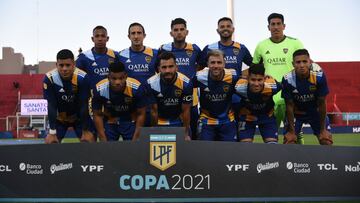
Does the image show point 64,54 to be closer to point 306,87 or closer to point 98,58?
point 98,58

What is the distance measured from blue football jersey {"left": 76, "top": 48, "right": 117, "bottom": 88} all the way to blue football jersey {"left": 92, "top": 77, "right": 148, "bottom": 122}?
1003 millimetres

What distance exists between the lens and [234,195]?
4.87m

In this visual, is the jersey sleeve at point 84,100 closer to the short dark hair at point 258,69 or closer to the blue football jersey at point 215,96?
the blue football jersey at point 215,96

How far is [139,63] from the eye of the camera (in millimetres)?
7477

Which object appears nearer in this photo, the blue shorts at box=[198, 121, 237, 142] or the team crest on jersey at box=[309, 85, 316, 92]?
the team crest on jersey at box=[309, 85, 316, 92]

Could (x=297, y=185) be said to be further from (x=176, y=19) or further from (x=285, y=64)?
(x=176, y=19)

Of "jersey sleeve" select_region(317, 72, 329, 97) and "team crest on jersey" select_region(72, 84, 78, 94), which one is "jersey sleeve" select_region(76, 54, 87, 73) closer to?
"team crest on jersey" select_region(72, 84, 78, 94)

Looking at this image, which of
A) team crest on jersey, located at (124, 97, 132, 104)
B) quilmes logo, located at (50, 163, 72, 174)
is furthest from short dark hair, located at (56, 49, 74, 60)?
quilmes logo, located at (50, 163, 72, 174)

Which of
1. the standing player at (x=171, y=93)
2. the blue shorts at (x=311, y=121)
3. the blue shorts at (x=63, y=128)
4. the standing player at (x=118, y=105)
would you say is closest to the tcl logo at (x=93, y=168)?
the standing player at (x=118, y=105)

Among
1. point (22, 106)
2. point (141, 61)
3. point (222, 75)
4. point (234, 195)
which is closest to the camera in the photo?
point (234, 195)

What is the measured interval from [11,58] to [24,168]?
5039 centimetres

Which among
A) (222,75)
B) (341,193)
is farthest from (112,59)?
(341,193)

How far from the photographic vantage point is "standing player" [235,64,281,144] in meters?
6.54

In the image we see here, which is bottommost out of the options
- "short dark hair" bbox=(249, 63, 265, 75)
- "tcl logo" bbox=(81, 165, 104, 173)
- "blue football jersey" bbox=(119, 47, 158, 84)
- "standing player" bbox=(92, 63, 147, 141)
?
"tcl logo" bbox=(81, 165, 104, 173)
